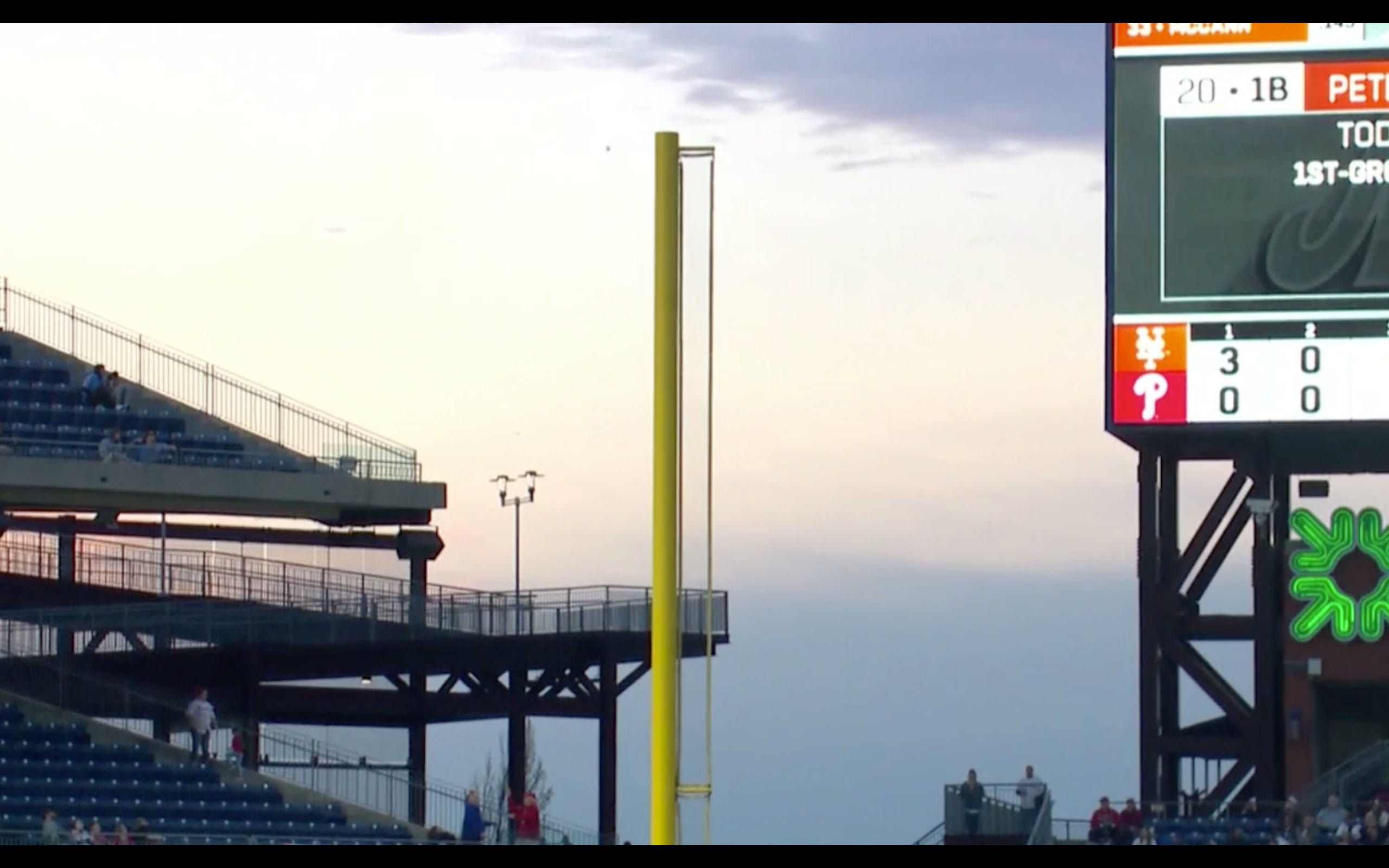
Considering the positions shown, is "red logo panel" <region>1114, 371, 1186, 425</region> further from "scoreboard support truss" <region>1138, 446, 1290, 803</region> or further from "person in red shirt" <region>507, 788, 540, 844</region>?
"person in red shirt" <region>507, 788, 540, 844</region>

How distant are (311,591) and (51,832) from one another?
29.2 ft

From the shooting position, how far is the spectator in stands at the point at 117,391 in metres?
27.9

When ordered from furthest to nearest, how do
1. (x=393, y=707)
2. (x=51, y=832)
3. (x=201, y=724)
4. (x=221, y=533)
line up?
(x=221, y=533) → (x=393, y=707) → (x=201, y=724) → (x=51, y=832)

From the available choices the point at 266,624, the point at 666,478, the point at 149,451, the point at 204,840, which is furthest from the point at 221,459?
the point at 666,478

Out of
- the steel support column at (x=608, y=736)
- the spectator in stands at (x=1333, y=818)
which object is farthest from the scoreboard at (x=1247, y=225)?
the steel support column at (x=608, y=736)

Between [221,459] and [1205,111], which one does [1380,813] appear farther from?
[221,459]

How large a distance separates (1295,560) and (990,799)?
4394mm

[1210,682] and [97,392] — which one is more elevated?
[97,392]

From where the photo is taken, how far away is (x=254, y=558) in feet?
93.0

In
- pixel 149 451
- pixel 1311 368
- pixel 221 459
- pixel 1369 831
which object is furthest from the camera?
pixel 221 459

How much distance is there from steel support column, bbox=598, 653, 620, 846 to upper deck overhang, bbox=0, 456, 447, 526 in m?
Answer: 2.87

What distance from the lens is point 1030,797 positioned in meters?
22.7
